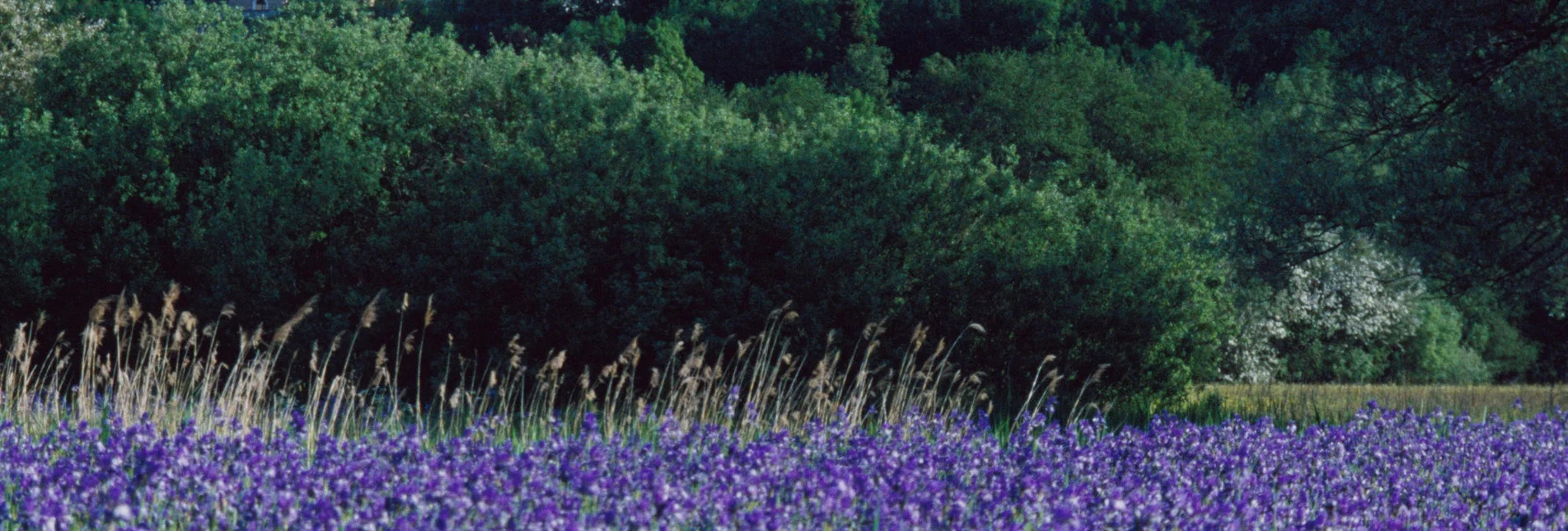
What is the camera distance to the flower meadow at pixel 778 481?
4906 mm

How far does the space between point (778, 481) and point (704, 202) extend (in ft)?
48.0

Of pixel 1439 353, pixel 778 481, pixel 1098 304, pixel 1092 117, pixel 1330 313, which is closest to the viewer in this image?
pixel 778 481

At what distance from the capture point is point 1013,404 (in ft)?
51.7

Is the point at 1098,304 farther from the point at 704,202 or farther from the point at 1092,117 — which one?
the point at 1092,117

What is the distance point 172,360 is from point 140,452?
53.4 ft

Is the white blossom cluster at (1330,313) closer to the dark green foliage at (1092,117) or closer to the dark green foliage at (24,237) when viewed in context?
the dark green foliage at (1092,117)

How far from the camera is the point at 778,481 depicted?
18.3ft

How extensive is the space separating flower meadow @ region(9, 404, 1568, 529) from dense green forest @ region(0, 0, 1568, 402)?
5403mm

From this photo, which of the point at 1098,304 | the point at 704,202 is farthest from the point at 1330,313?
the point at 704,202

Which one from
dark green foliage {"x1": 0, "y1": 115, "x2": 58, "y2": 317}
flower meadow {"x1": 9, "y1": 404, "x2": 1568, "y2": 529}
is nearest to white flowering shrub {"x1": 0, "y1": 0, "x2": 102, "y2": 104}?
dark green foliage {"x1": 0, "y1": 115, "x2": 58, "y2": 317}

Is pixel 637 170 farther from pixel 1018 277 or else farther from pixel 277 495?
pixel 277 495

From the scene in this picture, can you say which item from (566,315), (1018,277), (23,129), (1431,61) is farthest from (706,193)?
(23,129)

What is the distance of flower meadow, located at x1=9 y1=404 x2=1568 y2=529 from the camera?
4.91 m

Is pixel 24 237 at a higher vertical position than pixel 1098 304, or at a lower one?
lower
